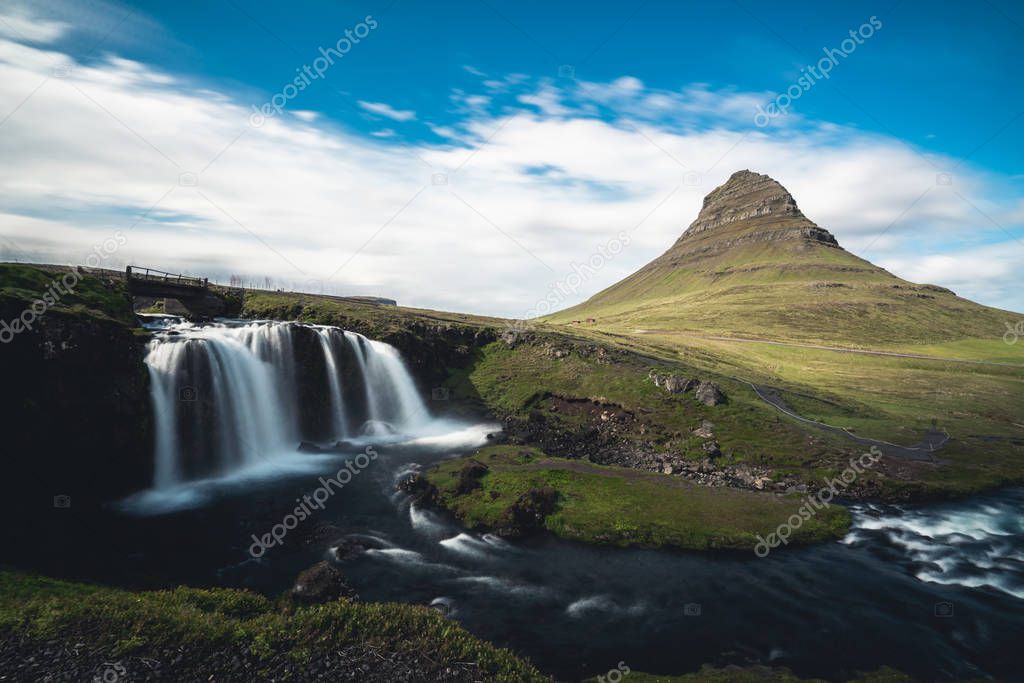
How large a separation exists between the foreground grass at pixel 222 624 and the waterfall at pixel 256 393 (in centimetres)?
1865

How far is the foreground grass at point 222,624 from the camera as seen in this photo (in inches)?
601

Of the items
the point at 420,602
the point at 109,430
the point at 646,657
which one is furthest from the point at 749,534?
the point at 109,430

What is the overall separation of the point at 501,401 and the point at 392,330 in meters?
18.6

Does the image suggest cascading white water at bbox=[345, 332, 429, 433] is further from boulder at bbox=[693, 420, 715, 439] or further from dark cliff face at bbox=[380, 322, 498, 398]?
boulder at bbox=[693, 420, 715, 439]

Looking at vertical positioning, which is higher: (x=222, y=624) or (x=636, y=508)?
(x=636, y=508)

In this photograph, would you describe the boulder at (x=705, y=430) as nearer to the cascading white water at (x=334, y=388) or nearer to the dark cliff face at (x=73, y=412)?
the cascading white water at (x=334, y=388)

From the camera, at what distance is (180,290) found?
55.1 m

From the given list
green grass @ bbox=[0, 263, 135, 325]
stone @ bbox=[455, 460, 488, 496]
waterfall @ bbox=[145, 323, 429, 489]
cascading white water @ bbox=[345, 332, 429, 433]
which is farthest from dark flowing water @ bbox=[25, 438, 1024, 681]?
cascading white water @ bbox=[345, 332, 429, 433]

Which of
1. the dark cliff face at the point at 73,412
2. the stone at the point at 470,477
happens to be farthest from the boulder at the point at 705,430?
the dark cliff face at the point at 73,412

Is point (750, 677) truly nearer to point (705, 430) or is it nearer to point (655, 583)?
point (655, 583)

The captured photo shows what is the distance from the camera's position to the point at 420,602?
21.4 m

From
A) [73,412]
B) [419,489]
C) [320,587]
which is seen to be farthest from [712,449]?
[73,412]

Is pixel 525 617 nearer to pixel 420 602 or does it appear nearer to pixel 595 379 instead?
pixel 420 602

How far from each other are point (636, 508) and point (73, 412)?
3780cm
